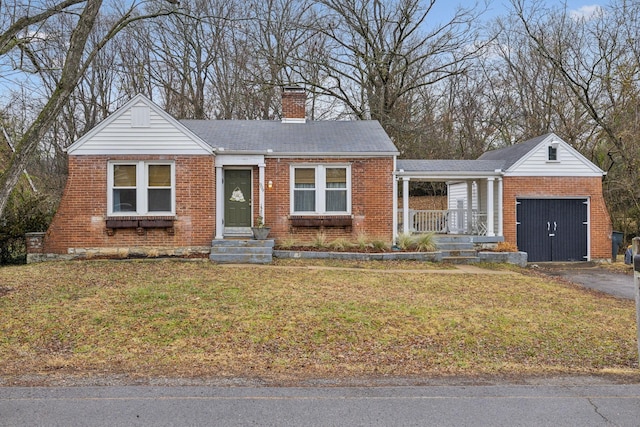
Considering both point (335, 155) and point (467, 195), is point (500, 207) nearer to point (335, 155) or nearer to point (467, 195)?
point (467, 195)

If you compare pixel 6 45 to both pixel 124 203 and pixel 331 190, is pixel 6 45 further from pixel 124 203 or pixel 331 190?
pixel 331 190

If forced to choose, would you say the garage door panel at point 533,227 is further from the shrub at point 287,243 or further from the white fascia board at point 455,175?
the shrub at point 287,243

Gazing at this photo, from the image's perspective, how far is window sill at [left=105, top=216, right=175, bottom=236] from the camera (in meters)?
14.2

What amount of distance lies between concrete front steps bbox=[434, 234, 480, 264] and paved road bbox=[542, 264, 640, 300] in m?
2.12

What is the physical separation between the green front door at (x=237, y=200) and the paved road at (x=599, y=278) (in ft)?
29.9

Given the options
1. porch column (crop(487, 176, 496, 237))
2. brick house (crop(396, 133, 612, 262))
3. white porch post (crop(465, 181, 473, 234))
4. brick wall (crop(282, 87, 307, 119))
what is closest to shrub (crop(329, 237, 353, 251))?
brick house (crop(396, 133, 612, 262))

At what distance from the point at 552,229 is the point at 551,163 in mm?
2205

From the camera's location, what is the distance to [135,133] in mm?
14273

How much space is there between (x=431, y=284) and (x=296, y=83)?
16.2 meters

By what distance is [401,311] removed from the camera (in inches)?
318

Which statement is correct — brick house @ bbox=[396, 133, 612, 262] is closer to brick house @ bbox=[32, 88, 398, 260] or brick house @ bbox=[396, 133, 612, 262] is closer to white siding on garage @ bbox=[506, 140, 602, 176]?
white siding on garage @ bbox=[506, 140, 602, 176]

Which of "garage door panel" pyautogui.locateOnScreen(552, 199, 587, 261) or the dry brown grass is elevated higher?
"garage door panel" pyautogui.locateOnScreen(552, 199, 587, 261)

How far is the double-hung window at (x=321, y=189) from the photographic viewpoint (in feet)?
51.4

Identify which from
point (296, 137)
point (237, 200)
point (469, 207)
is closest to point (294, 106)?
point (296, 137)
